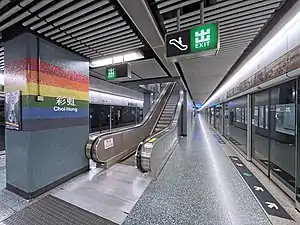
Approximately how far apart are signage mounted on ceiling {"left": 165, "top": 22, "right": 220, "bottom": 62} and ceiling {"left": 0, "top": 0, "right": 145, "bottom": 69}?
81 centimetres

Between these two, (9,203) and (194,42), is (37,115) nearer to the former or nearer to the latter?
(9,203)

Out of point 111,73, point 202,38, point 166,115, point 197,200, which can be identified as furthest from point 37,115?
point 166,115

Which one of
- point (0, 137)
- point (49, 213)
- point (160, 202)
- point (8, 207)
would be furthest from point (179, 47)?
point (0, 137)

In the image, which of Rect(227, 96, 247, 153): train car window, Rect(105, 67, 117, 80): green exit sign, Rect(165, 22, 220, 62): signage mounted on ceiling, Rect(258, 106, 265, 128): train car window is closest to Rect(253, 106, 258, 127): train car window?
Rect(258, 106, 265, 128): train car window

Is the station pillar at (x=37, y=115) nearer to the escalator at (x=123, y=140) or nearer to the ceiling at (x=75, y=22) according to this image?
the ceiling at (x=75, y=22)

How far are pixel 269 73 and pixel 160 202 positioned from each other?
3281 millimetres

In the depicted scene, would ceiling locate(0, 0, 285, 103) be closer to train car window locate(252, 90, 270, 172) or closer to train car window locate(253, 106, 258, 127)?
train car window locate(252, 90, 270, 172)

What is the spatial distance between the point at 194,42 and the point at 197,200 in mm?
2547

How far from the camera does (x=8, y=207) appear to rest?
2699 mm

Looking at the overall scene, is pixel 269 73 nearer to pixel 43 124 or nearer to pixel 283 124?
pixel 283 124

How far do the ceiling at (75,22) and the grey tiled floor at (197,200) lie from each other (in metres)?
2.92

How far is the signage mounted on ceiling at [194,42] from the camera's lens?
2377 mm

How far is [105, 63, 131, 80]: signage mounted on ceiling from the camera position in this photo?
4.53 m

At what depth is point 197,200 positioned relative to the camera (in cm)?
289
